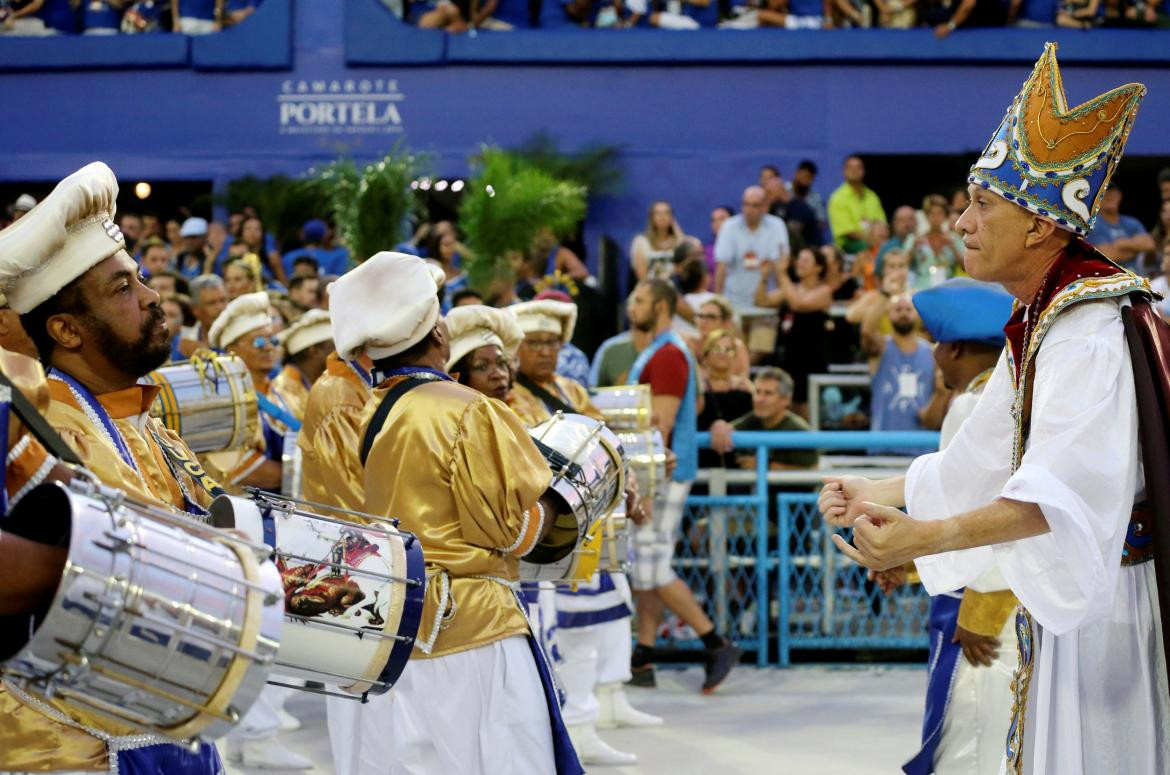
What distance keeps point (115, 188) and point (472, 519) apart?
149 cm

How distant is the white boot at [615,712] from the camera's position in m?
7.51

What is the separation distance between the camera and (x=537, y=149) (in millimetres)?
14656

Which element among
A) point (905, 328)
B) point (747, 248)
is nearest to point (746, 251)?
point (747, 248)

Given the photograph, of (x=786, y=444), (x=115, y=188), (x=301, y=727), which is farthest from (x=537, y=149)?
(x=115, y=188)

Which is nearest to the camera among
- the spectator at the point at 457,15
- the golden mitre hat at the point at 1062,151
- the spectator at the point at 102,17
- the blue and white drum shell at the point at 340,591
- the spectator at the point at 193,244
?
the blue and white drum shell at the point at 340,591

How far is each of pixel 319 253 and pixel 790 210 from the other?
405 centimetres

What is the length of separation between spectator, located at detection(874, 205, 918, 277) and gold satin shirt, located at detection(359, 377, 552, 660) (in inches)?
340

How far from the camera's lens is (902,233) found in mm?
12594

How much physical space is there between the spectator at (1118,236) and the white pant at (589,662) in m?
6.71

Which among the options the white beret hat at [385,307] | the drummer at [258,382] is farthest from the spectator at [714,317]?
the white beret hat at [385,307]

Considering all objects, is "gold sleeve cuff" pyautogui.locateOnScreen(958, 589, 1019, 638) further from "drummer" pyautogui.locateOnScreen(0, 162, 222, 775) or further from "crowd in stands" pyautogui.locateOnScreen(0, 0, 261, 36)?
"crowd in stands" pyautogui.locateOnScreen(0, 0, 261, 36)

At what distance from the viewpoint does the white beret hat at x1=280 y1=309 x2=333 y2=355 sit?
24.2ft

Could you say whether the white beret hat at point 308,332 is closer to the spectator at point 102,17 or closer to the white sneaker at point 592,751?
the white sneaker at point 592,751

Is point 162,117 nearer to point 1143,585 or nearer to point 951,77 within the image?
point 951,77
